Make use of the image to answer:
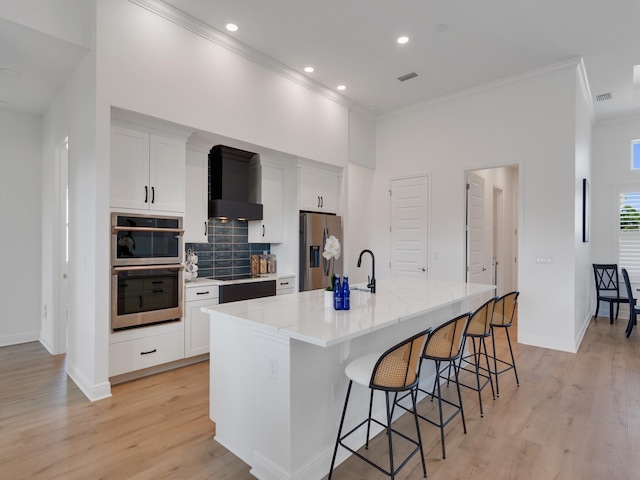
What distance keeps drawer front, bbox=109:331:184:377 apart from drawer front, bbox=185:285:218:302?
37 centimetres

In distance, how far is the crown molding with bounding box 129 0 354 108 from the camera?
326 cm

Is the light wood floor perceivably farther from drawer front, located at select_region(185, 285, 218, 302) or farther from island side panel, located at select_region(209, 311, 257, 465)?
drawer front, located at select_region(185, 285, 218, 302)

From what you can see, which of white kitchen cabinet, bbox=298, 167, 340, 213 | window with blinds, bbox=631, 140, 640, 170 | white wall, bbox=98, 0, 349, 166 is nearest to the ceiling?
white wall, bbox=98, 0, 349, 166

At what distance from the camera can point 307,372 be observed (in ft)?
6.43

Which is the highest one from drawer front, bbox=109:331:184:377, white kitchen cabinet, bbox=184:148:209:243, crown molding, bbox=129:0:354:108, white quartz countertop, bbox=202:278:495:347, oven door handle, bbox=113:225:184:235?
crown molding, bbox=129:0:354:108

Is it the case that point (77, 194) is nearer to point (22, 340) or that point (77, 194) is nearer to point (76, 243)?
point (76, 243)

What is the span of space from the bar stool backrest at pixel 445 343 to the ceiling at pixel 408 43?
288 centimetres

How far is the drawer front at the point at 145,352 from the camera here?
3.19 meters

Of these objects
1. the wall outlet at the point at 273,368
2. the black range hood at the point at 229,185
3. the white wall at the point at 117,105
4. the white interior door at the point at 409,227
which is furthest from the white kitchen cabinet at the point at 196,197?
the white interior door at the point at 409,227

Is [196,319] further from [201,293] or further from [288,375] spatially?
[288,375]

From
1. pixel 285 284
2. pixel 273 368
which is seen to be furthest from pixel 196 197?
pixel 273 368

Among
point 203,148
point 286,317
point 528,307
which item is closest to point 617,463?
point 286,317

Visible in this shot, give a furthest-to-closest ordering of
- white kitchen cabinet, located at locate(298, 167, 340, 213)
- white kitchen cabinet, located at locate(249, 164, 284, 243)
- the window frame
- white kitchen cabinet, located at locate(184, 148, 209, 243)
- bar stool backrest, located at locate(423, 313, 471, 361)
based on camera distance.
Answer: the window frame
white kitchen cabinet, located at locate(298, 167, 340, 213)
white kitchen cabinet, located at locate(249, 164, 284, 243)
white kitchen cabinet, located at locate(184, 148, 209, 243)
bar stool backrest, located at locate(423, 313, 471, 361)

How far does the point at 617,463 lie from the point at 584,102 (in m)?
4.90
